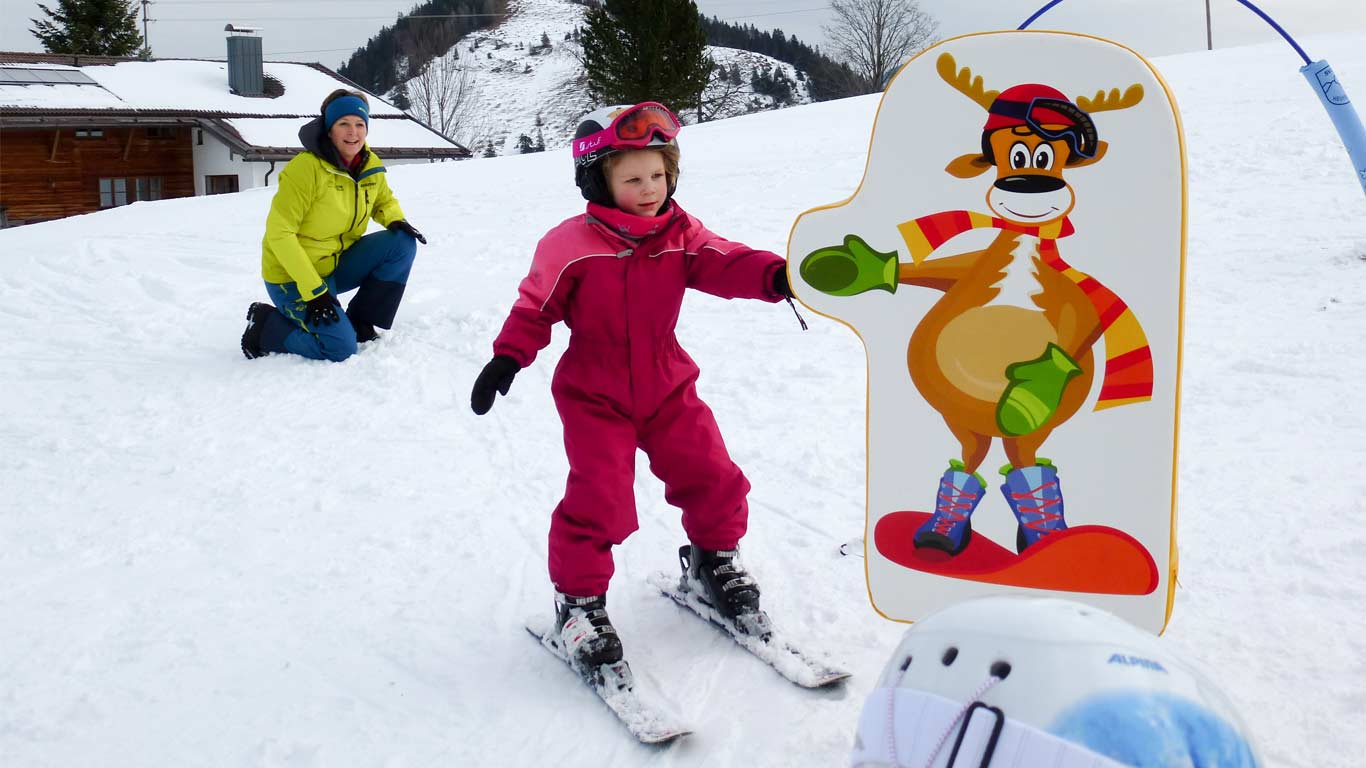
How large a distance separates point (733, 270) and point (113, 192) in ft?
81.6

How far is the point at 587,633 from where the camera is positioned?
262cm

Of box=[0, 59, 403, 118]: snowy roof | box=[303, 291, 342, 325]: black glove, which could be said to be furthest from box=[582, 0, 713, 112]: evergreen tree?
box=[303, 291, 342, 325]: black glove

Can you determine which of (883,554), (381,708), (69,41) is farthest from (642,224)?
(69,41)

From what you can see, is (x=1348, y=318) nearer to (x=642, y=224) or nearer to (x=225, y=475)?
(x=642, y=224)

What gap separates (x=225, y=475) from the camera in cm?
A: 426

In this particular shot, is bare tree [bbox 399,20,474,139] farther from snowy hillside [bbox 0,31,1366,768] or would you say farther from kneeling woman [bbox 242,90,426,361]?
snowy hillside [bbox 0,31,1366,768]

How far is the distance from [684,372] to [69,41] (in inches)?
1627

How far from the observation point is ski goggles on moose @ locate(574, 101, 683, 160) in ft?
8.64

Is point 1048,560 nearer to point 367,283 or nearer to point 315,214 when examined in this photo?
point 315,214

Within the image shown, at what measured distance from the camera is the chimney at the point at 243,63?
86.1ft

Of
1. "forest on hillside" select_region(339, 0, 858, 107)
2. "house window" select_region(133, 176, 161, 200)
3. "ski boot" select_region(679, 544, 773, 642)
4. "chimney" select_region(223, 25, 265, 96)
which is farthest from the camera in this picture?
"forest on hillside" select_region(339, 0, 858, 107)

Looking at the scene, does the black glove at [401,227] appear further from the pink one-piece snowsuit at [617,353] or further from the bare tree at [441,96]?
the bare tree at [441,96]

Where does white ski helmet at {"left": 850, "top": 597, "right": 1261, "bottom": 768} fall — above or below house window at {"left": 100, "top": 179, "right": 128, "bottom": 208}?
below

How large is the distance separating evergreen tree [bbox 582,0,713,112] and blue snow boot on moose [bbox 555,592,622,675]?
1175 inches
